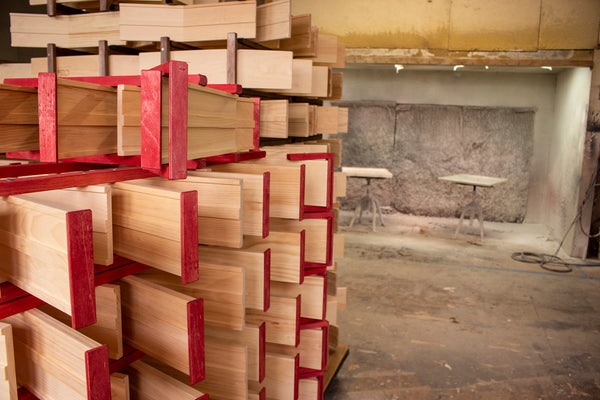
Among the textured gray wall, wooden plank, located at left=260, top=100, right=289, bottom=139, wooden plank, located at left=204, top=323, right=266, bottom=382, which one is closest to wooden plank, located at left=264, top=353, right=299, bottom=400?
wooden plank, located at left=204, top=323, right=266, bottom=382

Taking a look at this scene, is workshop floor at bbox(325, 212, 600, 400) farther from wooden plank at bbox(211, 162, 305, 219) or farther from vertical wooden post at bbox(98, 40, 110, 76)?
vertical wooden post at bbox(98, 40, 110, 76)

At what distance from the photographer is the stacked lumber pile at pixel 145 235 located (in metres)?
1.07

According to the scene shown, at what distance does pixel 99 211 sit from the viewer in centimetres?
119

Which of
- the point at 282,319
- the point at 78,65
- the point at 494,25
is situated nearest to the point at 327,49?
the point at 78,65

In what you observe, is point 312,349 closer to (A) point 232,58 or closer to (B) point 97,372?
(A) point 232,58

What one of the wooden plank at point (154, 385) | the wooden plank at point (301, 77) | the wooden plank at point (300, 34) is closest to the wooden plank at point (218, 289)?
the wooden plank at point (154, 385)

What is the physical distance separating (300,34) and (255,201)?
5.40 feet

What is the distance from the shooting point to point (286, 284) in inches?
93.2

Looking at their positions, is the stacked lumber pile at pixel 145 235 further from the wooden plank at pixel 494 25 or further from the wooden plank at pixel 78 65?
the wooden plank at pixel 494 25

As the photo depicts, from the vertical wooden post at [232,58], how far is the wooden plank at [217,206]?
3.09ft

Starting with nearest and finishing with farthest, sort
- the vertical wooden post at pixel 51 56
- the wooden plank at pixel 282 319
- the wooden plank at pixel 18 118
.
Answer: the wooden plank at pixel 18 118 < the wooden plank at pixel 282 319 < the vertical wooden post at pixel 51 56

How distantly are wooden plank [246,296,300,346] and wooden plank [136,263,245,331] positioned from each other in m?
0.62

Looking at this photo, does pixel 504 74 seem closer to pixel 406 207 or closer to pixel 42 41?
pixel 406 207

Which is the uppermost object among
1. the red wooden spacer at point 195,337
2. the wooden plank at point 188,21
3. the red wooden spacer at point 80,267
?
the wooden plank at point 188,21
